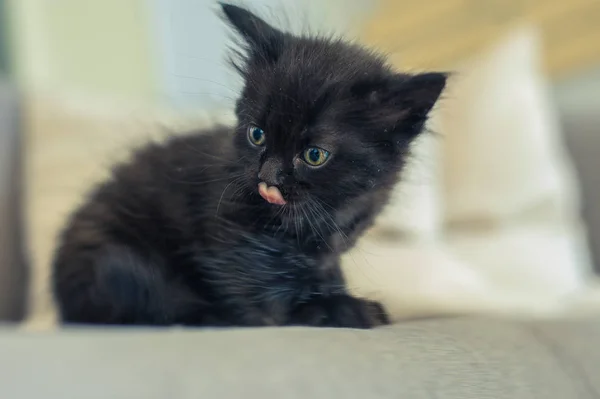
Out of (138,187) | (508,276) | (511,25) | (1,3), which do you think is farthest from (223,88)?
(1,3)

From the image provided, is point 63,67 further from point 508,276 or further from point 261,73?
point 261,73

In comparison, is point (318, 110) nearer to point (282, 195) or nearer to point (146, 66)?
point (282, 195)

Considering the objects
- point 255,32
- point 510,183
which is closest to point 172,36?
point 510,183

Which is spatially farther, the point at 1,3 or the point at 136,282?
the point at 1,3

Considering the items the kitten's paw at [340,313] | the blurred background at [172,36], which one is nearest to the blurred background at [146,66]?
the blurred background at [172,36]

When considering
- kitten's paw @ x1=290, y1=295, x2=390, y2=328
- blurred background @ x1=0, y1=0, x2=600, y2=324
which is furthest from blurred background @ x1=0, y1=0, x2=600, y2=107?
kitten's paw @ x1=290, y1=295, x2=390, y2=328

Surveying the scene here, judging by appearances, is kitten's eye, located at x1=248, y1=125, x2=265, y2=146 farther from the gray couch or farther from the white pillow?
the white pillow
